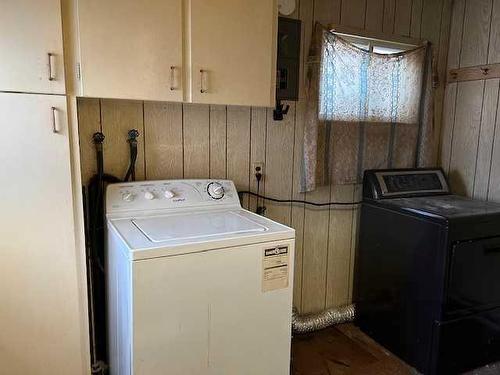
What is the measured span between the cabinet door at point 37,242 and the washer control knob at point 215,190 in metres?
0.68

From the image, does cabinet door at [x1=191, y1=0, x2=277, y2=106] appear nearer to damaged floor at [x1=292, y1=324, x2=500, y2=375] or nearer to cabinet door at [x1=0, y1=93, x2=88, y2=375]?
cabinet door at [x1=0, y1=93, x2=88, y2=375]

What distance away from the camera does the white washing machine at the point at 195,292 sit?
1.35m

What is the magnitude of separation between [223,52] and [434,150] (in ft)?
6.09

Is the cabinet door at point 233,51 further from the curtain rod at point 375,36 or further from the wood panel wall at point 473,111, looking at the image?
the wood panel wall at point 473,111

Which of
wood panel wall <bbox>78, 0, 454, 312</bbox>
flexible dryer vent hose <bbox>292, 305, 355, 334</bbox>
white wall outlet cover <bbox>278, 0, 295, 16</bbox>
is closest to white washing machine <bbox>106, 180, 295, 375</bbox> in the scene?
wood panel wall <bbox>78, 0, 454, 312</bbox>

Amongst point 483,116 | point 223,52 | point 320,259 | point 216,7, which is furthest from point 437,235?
point 216,7

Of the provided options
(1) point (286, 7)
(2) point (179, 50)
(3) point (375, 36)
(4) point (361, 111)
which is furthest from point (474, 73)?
(2) point (179, 50)

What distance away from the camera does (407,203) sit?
2.23m

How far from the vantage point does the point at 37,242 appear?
1481mm

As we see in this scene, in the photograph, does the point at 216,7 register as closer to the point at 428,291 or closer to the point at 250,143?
the point at 250,143

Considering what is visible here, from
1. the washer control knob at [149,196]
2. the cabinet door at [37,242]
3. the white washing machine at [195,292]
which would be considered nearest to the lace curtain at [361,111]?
the white washing machine at [195,292]

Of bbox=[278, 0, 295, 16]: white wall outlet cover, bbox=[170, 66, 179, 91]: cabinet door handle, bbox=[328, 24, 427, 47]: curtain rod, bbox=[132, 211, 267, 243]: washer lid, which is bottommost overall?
bbox=[132, 211, 267, 243]: washer lid

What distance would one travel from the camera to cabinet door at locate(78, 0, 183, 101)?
1468 mm

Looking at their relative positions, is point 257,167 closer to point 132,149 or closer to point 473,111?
point 132,149
